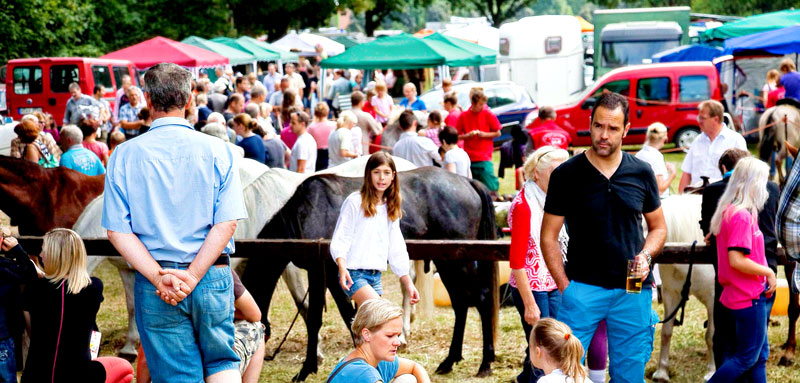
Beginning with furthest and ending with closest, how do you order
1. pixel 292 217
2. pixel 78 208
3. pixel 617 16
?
pixel 617 16 < pixel 78 208 < pixel 292 217

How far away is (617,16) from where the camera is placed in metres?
28.3

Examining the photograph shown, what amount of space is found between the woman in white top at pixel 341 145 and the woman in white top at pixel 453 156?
1.29 metres

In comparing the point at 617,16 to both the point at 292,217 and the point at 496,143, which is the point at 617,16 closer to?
the point at 496,143

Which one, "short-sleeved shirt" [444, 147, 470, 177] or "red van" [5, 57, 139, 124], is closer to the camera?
"short-sleeved shirt" [444, 147, 470, 177]

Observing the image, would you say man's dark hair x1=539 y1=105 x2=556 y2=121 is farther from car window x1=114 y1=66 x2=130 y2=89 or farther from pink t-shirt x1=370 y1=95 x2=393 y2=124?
car window x1=114 y1=66 x2=130 y2=89


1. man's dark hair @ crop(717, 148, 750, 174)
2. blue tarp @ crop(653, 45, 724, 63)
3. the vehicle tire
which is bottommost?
the vehicle tire

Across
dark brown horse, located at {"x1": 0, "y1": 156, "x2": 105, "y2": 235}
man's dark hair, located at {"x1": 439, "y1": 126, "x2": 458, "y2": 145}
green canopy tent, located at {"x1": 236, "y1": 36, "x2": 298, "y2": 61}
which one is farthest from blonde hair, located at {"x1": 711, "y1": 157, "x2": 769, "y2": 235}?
green canopy tent, located at {"x1": 236, "y1": 36, "x2": 298, "y2": 61}

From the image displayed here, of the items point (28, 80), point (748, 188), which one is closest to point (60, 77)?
point (28, 80)

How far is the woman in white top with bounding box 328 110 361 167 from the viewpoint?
429 inches

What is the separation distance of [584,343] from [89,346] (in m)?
2.60

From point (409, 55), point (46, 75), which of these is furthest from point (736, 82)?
point (46, 75)

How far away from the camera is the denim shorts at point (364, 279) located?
5.68 metres

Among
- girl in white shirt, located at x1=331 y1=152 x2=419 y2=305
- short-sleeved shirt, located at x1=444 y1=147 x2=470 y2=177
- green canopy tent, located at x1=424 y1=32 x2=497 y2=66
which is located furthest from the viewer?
green canopy tent, located at x1=424 y1=32 x2=497 y2=66

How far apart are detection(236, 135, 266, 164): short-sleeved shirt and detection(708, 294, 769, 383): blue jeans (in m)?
5.79
